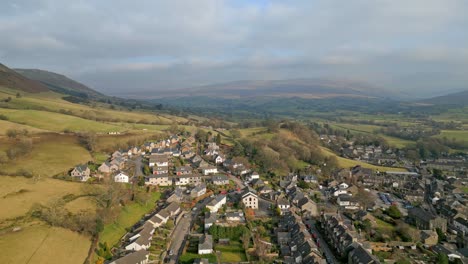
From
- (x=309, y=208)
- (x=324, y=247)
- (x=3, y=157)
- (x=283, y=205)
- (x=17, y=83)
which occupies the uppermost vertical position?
(x=17, y=83)

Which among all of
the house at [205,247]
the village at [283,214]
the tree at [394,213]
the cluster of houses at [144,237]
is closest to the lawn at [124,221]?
the village at [283,214]

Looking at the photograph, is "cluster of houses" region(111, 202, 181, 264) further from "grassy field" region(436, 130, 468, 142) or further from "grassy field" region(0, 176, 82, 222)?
"grassy field" region(436, 130, 468, 142)

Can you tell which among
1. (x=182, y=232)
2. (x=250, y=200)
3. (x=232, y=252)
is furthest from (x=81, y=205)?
(x=250, y=200)

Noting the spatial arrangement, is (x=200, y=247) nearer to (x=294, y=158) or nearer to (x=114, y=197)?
(x=114, y=197)

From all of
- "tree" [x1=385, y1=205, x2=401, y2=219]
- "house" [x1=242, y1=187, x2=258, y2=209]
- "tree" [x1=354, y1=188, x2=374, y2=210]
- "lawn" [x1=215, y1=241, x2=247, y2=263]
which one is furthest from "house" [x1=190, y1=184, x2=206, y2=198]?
"tree" [x1=385, y1=205, x2=401, y2=219]

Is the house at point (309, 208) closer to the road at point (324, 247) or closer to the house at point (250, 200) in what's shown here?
the road at point (324, 247)

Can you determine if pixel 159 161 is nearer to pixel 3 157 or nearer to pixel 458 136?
pixel 3 157
